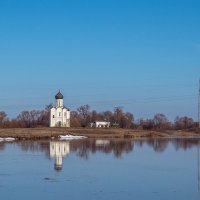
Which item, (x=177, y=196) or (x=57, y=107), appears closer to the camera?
(x=177, y=196)

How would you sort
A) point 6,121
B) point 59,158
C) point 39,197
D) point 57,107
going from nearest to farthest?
point 39,197
point 59,158
point 57,107
point 6,121

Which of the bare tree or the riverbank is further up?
the bare tree

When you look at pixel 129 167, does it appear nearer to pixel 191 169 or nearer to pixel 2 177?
pixel 191 169

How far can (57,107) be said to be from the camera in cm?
7725

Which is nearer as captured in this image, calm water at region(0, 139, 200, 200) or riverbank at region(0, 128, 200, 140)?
calm water at region(0, 139, 200, 200)

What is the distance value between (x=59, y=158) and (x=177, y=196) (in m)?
12.2

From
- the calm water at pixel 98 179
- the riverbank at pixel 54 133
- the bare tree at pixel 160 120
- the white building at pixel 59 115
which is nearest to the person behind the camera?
the calm water at pixel 98 179

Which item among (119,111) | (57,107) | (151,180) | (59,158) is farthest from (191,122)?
(151,180)

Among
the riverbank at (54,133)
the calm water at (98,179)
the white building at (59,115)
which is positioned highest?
the white building at (59,115)

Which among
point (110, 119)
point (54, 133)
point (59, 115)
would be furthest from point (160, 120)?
point (54, 133)

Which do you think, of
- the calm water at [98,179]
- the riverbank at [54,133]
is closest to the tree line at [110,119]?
the riverbank at [54,133]

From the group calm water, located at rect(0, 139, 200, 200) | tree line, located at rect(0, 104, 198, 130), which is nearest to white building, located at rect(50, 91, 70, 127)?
tree line, located at rect(0, 104, 198, 130)

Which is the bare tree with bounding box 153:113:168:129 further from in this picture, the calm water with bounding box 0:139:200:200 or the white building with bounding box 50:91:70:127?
the calm water with bounding box 0:139:200:200

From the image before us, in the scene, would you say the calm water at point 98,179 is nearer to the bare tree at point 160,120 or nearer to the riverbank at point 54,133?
the riverbank at point 54,133
